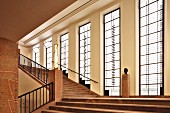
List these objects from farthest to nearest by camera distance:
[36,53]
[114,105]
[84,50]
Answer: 1. [36,53]
2. [84,50]
3. [114,105]

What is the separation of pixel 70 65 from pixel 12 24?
11889mm

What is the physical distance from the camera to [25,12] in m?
2.48

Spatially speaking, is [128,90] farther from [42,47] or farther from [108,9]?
[42,47]

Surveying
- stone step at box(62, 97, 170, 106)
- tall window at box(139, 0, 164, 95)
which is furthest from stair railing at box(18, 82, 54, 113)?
tall window at box(139, 0, 164, 95)

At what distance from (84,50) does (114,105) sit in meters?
7.10

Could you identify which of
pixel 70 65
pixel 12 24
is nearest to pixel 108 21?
pixel 70 65

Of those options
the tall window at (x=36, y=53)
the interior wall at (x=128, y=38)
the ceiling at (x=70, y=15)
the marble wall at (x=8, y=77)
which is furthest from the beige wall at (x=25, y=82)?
the marble wall at (x=8, y=77)

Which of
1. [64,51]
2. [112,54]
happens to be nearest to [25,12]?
[112,54]

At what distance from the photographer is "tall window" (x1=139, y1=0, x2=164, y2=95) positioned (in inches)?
372

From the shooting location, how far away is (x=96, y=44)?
494 inches

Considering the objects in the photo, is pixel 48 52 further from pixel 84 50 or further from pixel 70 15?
pixel 70 15

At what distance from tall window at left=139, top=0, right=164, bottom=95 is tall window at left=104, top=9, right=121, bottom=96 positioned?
4.87ft

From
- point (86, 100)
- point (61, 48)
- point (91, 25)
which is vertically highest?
point (91, 25)

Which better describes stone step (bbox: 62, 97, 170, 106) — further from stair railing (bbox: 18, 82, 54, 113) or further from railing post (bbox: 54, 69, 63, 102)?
stair railing (bbox: 18, 82, 54, 113)
